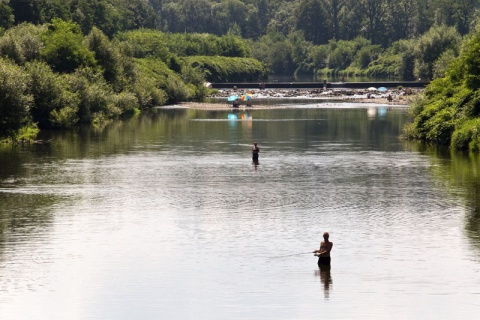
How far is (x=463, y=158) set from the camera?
10344 cm

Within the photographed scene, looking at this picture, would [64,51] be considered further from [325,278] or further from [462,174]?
[325,278]

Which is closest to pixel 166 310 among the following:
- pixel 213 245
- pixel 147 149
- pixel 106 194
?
pixel 213 245

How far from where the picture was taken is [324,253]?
54.3 meters

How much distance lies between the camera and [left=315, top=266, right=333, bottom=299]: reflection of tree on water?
165 ft

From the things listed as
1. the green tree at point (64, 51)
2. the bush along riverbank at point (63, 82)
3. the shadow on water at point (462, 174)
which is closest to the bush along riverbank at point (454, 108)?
the shadow on water at point (462, 174)

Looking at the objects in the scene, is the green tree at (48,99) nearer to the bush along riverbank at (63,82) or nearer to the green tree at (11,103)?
the bush along riverbank at (63,82)

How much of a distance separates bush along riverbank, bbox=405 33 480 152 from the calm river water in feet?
11.2

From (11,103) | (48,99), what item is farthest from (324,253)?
(48,99)

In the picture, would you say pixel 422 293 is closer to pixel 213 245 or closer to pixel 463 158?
pixel 213 245

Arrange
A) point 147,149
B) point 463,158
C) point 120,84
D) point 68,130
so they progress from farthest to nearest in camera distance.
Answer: point 120,84, point 68,130, point 147,149, point 463,158

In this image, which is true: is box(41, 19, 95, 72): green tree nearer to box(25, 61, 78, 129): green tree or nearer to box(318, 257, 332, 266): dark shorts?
box(25, 61, 78, 129): green tree

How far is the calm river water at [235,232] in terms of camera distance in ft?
160

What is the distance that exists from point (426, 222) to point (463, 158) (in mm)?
36869

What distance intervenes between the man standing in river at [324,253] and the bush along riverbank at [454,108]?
182ft
